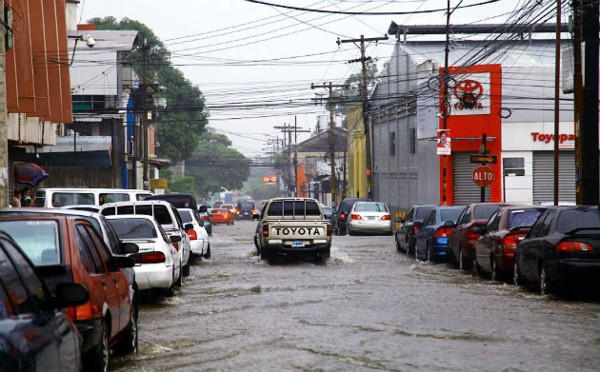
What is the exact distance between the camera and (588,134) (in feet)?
79.9

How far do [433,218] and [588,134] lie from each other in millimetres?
5509

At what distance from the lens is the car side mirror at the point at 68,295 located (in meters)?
6.68

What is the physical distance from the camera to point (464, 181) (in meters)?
51.3

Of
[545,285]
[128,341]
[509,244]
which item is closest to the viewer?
[128,341]

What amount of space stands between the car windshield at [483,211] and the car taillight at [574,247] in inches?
326

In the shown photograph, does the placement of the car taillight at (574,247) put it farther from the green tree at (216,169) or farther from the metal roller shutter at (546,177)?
the green tree at (216,169)

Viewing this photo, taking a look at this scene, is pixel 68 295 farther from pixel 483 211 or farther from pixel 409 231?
pixel 409 231

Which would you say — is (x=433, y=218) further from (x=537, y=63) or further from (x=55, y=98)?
(x=537, y=63)

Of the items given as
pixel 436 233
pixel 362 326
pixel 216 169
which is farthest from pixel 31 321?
pixel 216 169

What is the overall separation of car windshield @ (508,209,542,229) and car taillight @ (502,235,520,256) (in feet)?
2.26

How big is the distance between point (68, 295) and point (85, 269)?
263 centimetres

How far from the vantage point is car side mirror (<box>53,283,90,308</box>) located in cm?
668

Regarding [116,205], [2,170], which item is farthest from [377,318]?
[116,205]

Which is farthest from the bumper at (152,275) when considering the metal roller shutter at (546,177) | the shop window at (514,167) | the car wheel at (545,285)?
the metal roller shutter at (546,177)
